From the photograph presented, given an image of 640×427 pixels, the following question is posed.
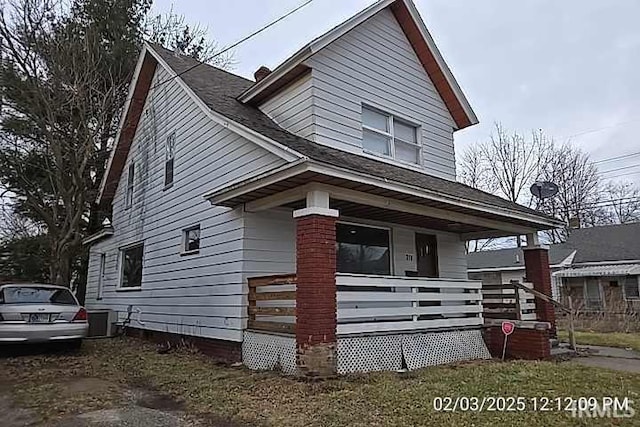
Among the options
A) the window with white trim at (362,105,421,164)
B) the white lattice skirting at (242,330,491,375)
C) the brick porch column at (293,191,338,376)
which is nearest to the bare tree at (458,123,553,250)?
the window with white trim at (362,105,421,164)

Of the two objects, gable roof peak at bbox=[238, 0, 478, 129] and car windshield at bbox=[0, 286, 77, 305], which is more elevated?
gable roof peak at bbox=[238, 0, 478, 129]

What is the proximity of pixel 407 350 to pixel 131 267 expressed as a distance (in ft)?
30.1

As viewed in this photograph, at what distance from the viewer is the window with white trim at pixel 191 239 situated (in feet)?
33.5

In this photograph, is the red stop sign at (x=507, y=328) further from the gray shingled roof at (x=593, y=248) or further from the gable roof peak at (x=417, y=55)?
the gray shingled roof at (x=593, y=248)

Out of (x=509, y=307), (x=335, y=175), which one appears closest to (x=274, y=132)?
(x=335, y=175)

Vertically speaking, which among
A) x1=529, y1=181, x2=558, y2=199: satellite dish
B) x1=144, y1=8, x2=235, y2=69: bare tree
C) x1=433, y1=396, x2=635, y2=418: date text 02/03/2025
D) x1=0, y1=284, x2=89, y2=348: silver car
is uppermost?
x1=144, y1=8, x2=235, y2=69: bare tree

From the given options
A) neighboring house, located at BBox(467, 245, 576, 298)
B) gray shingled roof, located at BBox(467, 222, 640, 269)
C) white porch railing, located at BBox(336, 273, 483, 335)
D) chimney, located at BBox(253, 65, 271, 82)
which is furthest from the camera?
neighboring house, located at BBox(467, 245, 576, 298)

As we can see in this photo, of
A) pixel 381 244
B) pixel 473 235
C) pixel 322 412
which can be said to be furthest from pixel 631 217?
pixel 322 412

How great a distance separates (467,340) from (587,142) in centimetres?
2862

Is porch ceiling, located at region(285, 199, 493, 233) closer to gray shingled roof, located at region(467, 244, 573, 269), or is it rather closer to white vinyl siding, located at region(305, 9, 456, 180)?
white vinyl siding, located at region(305, 9, 456, 180)

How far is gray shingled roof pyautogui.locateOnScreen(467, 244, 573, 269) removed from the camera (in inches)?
1014

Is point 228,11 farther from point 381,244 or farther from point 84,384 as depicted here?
point 84,384

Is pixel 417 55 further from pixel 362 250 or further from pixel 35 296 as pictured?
pixel 35 296

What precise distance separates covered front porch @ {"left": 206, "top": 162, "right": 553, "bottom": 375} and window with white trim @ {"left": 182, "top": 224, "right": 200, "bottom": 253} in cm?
194
